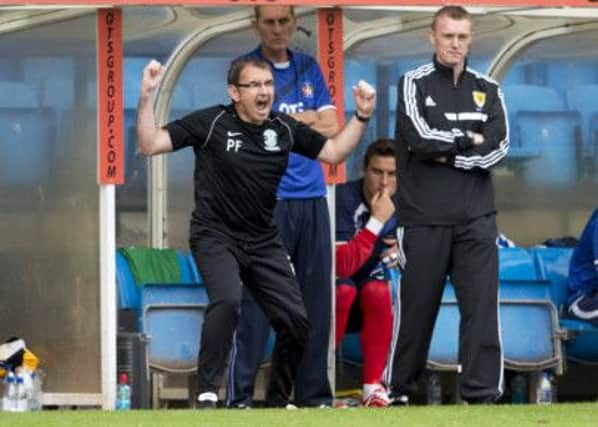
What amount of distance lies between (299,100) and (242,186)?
1019mm

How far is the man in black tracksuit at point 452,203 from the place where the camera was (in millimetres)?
11469

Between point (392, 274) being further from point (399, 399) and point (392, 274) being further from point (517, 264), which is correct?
point (399, 399)

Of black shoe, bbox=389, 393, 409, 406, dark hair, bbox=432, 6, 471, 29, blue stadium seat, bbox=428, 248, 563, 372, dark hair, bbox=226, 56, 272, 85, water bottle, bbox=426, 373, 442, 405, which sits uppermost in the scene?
dark hair, bbox=432, 6, 471, 29

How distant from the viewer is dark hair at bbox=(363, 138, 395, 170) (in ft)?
43.0

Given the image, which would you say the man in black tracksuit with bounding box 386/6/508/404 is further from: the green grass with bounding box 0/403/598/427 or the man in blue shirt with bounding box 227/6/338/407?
the man in blue shirt with bounding box 227/6/338/407

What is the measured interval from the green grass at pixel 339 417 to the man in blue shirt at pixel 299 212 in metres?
1.13

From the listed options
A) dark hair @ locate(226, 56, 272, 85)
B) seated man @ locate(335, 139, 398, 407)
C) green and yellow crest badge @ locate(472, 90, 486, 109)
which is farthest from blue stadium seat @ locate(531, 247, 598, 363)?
dark hair @ locate(226, 56, 272, 85)

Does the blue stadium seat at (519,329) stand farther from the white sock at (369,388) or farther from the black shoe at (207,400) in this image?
the black shoe at (207,400)

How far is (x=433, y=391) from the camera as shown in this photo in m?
13.3

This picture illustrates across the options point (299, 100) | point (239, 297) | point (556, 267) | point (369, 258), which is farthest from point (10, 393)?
point (556, 267)

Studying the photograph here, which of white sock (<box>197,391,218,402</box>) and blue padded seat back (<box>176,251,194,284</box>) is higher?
blue padded seat back (<box>176,251,194,284</box>)

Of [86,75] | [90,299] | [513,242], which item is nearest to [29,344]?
[90,299]

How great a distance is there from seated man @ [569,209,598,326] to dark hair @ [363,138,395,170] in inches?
50.1

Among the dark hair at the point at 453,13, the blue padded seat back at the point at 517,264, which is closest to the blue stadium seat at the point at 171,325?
the blue padded seat back at the point at 517,264
